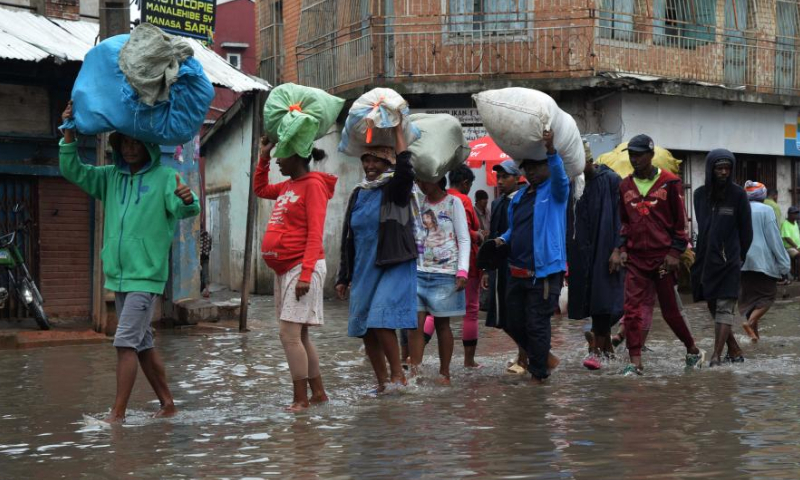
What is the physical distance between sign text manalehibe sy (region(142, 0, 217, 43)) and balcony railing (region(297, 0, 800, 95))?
24.3ft

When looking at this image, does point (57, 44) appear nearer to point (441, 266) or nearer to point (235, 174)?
point (441, 266)

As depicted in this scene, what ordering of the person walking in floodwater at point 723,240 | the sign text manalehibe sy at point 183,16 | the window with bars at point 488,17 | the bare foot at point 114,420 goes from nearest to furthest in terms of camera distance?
the bare foot at point 114,420, the person walking in floodwater at point 723,240, the sign text manalehibe sy at point 183,16, the window with bars at point 488,17

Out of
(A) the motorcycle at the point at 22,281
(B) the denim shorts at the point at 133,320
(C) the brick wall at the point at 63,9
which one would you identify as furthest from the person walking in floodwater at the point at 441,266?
(C) the brick wall at the point at 63,9

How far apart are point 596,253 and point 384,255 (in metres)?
2.29

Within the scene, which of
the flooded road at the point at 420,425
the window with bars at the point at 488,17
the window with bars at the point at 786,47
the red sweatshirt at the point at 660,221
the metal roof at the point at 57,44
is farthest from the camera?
the window with bars at the point at 786,47

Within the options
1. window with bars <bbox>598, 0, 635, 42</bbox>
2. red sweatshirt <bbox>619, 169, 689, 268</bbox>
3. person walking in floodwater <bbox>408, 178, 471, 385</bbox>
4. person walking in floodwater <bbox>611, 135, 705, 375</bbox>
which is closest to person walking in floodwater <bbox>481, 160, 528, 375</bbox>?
person walking in floodwater <bbox>408, 178, 471, 385</bbox>

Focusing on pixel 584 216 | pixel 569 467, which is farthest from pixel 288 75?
pixel 569 467

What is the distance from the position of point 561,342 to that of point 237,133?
54.5ft

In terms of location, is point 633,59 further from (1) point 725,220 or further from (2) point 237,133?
(1) point 725,220

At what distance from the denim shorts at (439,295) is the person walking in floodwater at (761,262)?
458cm

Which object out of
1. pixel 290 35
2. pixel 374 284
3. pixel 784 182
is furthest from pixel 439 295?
pixel 290 35

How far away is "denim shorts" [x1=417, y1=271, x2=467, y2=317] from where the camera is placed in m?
8.78

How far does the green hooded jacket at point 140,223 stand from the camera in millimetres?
6902

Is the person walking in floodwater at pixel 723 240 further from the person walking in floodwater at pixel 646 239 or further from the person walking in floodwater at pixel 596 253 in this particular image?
the person walking in floodwater at pixel 596 253
